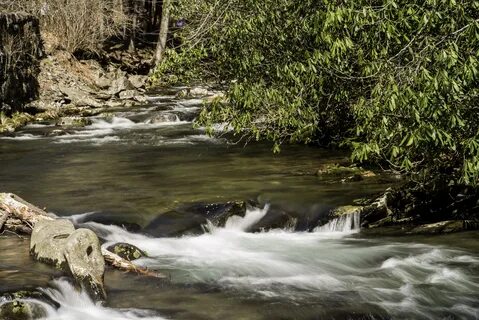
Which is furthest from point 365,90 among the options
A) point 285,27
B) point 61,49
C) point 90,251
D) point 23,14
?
point 61,49

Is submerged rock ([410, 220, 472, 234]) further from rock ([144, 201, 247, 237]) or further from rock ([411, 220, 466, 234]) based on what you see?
rock ([144, 201, 247, 237])

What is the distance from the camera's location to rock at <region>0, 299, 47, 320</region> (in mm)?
6473

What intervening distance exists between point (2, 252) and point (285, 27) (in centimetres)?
724

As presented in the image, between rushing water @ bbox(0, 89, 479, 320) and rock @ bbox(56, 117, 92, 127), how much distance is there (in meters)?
5.32

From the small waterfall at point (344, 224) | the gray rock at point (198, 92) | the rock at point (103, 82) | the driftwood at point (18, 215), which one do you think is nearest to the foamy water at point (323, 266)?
the small waterfall at point (344, 224)

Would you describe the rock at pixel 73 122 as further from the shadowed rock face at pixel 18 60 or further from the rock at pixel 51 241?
the rock at pixel 51 241

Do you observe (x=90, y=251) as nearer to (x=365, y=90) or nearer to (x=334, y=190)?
(x=334, y=190)

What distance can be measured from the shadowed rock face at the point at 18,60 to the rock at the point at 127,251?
1513 centimetres

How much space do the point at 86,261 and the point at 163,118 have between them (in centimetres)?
1563

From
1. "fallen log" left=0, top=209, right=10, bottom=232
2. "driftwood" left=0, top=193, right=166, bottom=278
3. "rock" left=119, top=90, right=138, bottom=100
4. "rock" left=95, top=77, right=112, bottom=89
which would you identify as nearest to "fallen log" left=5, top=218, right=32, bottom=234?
"driftwood" left=0, top=193, right=166, bottom=278

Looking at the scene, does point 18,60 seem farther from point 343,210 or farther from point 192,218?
point 343,210

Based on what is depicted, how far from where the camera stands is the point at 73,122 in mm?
22328

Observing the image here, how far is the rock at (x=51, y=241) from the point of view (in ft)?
26.3

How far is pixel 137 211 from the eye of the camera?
11156 millimetres
